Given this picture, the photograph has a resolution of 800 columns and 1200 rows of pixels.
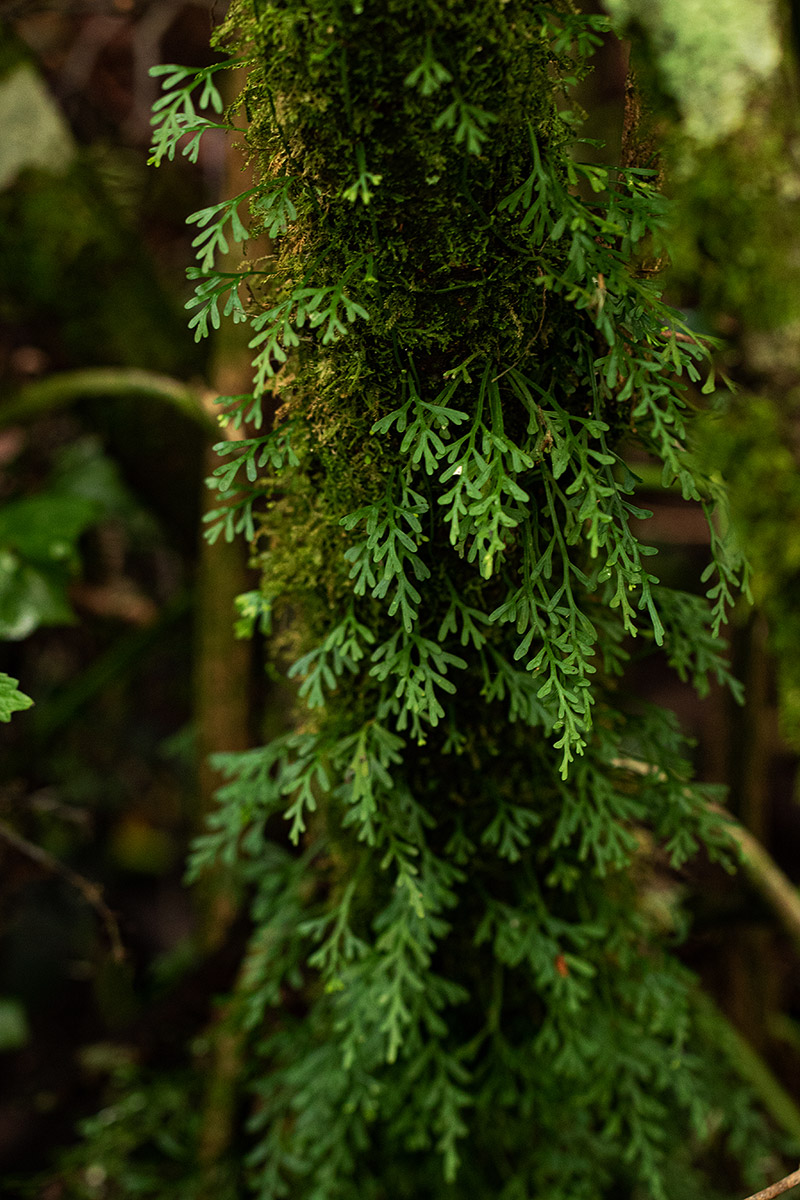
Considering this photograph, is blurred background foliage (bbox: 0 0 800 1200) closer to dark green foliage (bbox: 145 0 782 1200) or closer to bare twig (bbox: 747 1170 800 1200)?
dark green foliage (bbox: 145 0 782 1200)

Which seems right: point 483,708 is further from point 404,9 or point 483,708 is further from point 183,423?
point 183,423

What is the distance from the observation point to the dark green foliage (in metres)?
0.60

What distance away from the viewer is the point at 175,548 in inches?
85.2

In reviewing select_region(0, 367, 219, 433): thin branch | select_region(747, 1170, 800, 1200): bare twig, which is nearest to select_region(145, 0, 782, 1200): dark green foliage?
select_region(747, 1170, 800, 1200): bare twig

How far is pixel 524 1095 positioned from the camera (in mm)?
920

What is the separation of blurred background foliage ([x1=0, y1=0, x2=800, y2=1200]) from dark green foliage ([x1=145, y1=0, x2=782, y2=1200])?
0.28 meters

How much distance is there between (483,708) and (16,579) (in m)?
0.94

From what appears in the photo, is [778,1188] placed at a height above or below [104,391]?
below

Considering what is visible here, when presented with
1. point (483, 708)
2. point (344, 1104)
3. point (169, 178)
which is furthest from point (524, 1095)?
point (169, 178)

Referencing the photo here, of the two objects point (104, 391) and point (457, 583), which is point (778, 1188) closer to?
point (457, 583)

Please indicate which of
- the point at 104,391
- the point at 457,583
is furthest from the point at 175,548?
the point at 457,583

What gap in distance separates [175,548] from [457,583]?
5.10ft

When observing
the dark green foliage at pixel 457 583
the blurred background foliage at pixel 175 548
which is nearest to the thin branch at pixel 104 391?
the blurred background foliage at pixel 175 548

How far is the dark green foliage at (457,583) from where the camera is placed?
0.60 m
